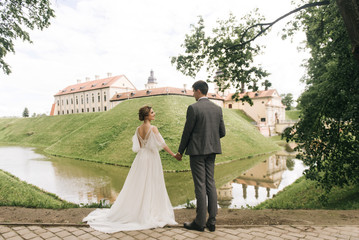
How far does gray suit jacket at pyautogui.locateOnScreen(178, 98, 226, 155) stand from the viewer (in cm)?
495

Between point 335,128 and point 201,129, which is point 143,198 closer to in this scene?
point 201,129

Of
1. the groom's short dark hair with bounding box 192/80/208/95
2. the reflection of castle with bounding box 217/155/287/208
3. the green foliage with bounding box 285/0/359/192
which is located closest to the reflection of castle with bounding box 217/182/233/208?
the reflection of castle with bounding box 217/155/287/208

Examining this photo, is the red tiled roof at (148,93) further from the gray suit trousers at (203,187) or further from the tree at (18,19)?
the gray suit trousers at (203,187)

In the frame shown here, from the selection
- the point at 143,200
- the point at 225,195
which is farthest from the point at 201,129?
the point at 225,195

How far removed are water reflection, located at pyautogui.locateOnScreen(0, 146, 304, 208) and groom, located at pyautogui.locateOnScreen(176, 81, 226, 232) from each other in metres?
5.54

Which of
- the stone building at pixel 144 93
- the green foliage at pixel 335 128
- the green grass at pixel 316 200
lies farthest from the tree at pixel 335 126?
the stone building at pixel 144 93

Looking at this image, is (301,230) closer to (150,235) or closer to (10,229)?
(150,235)

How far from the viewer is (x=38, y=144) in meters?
43.0

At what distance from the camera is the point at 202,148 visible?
4926mm

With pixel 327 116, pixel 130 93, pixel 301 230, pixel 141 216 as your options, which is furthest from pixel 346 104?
pixel 130 93

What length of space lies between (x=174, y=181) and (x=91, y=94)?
65660mm

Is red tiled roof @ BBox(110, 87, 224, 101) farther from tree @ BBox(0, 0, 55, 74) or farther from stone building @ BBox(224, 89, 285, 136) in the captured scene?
tree @ BBox(0, 0, 55, 74)

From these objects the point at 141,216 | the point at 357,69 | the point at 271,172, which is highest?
the point at 357,69

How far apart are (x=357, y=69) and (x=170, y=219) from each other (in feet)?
22.4
